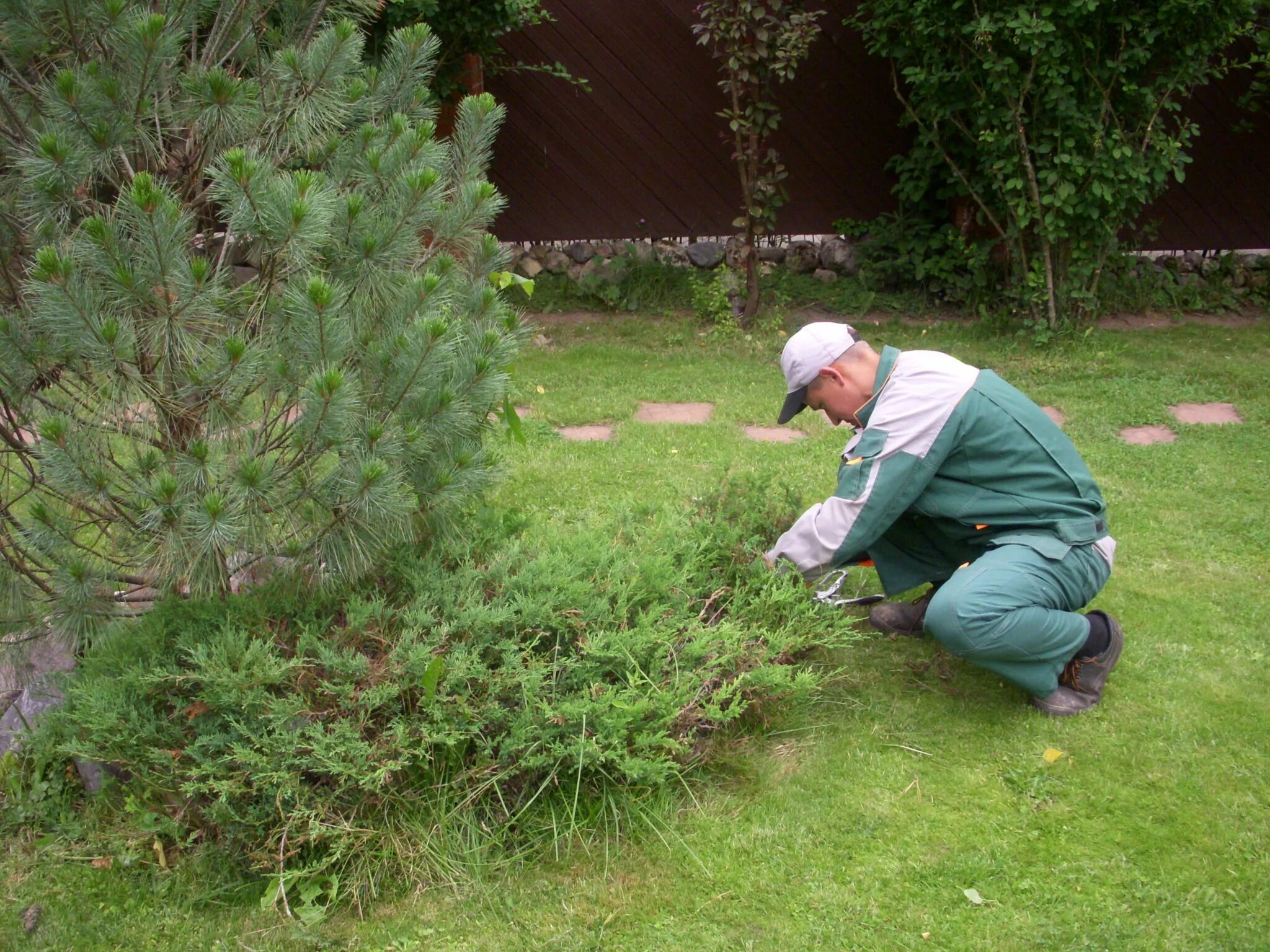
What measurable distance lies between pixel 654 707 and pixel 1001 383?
1.48 m

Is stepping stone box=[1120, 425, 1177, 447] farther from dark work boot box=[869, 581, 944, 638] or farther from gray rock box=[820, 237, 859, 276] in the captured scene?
gray rock box=[820, 237, 859, 276]

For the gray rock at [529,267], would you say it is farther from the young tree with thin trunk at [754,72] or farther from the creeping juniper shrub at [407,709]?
the creeping juniper shrub at [407,709]

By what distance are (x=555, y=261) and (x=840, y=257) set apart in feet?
7.34

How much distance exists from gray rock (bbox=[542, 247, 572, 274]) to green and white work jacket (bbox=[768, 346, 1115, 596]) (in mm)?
5631

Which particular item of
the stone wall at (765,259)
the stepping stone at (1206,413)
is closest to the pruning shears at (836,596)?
the stepping stone at (1206,413)

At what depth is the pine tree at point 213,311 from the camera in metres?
2.49

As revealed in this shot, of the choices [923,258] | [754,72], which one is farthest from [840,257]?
[754,72]

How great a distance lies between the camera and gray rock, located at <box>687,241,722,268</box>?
8711 mm

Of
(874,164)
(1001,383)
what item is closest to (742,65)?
(874,164)

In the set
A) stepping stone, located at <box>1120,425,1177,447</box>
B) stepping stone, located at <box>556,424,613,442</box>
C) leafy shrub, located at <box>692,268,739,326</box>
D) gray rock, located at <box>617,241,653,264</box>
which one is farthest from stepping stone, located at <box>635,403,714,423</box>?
gray rock, located at <box>617,241,653,264</box>

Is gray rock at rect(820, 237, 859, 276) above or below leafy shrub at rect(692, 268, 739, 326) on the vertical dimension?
above

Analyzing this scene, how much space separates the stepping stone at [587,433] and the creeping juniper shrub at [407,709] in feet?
7.95

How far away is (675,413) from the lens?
6117 mm

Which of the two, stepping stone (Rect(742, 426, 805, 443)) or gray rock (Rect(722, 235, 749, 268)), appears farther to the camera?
gray rock (Rect(722, 235, 749, 268))
